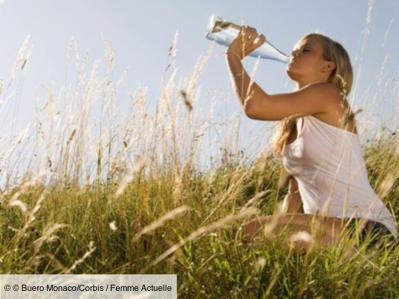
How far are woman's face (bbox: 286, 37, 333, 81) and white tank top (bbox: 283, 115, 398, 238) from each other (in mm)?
235

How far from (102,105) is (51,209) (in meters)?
0.79

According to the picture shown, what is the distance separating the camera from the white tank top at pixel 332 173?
2855mm

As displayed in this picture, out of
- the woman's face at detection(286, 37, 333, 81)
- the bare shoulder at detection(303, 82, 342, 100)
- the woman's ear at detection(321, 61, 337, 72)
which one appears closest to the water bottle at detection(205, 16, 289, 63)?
the woman's face at detection(286, 37, 333, 81)

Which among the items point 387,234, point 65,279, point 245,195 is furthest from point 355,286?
point 245,195

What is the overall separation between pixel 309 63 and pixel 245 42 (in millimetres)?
356

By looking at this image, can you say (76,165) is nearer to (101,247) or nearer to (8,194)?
(8,194)

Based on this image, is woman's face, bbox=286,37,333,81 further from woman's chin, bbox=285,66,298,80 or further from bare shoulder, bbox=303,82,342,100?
bare shoulder, bbox=303,82,342,100

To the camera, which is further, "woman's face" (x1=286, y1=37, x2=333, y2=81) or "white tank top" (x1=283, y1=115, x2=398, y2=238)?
"woman's face" (x1=286, y1=37, x2=333, y2=81)

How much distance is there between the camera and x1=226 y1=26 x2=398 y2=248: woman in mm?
2805

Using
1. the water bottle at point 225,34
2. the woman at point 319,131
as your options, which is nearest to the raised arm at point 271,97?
the woman at point 319,131

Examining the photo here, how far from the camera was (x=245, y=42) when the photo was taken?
3.04 meters

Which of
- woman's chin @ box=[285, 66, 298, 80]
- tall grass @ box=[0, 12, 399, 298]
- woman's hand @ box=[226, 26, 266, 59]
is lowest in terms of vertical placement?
tall grass @ box=[0, 12, 399, 298]

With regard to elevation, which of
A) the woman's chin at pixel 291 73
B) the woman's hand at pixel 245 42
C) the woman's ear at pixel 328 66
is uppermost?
the woman's hand at pixel 245 42

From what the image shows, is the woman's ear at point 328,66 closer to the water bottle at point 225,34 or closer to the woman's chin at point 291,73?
the woman's chin at point 291,73
